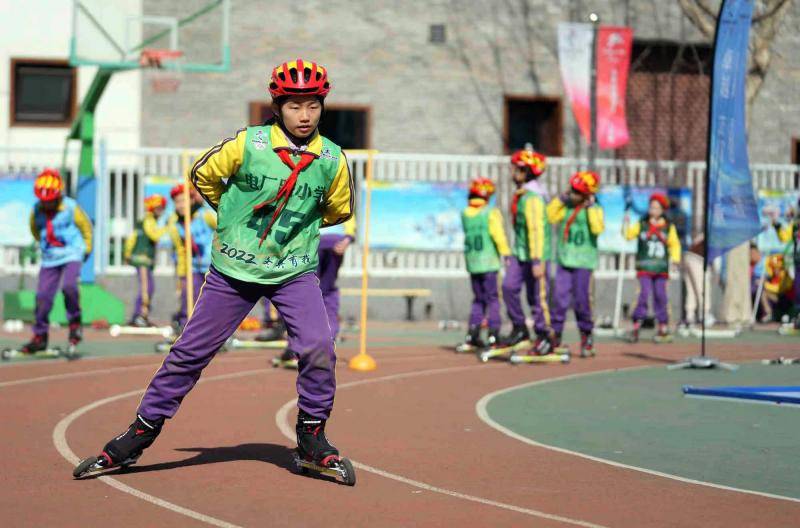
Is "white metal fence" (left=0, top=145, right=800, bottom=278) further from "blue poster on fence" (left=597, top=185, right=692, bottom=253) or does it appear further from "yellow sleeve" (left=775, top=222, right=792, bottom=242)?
"yellow sleeve" (left=775, top=222, right=792, bottom=242)

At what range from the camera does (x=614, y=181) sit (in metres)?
26.7

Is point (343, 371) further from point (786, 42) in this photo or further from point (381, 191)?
point (786, 42)

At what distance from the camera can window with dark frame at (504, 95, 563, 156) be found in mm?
29703

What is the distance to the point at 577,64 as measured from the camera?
25.1 meters

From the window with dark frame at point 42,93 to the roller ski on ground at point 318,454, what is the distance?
20.0 m

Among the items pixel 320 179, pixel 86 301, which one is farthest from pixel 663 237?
pixel 320 179

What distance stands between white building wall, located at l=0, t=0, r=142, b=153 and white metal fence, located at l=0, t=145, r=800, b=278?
4.65 ft

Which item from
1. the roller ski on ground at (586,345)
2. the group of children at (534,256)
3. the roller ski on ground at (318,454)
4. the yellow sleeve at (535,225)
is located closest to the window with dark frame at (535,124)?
the group of children at (534,256)

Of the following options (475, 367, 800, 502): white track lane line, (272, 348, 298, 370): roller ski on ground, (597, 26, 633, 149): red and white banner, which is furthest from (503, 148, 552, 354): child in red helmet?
(597, 26, 633, 149): red and white banner

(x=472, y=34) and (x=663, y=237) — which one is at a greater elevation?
(x=472, y=34)

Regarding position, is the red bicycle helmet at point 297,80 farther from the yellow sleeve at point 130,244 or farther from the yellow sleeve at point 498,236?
the yellow sleeve at point 130,244

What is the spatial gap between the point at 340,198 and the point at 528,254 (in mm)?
8426

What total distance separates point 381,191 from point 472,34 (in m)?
4.80

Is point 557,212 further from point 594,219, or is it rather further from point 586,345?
point 586,345
